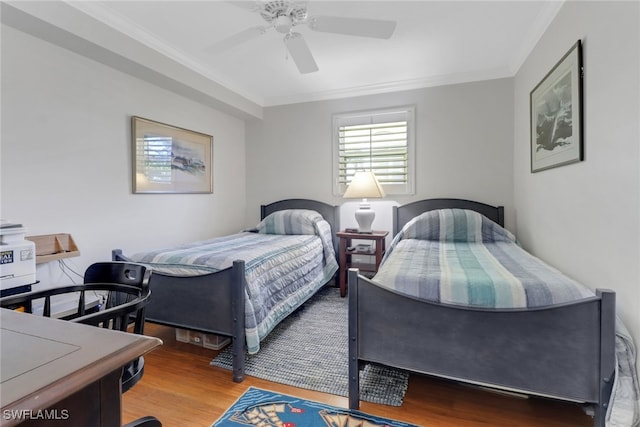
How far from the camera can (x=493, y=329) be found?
1.45 metres

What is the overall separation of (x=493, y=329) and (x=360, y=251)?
2.17 metres

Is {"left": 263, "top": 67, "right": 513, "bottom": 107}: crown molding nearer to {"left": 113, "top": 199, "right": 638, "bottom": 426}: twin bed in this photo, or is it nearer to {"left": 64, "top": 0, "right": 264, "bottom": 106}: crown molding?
{"left": 64, "top": 0, "right": 264, "bottom": 106}: crown molding

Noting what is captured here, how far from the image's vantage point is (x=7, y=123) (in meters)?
2.06

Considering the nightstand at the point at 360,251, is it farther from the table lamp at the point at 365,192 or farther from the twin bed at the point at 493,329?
the twin bed at the point at 493,329

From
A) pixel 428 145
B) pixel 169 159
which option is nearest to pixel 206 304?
pixel 169 159

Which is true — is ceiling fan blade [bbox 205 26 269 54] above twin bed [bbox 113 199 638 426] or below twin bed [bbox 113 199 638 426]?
above

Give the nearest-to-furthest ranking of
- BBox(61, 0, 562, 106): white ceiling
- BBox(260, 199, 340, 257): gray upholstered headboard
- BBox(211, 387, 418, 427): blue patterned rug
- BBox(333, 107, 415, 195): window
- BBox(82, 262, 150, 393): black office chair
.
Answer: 1. BBox(82, 262, 150, 393): black office chair
2. BBox(211, 387, 418, 427): blue patterned rug
3. BBox(61, 0, 562, 106): white ceiling
4. BBox(333, 107, 415, 195): window
5. BBox(260, 199, 340, 257): gray upholstered headboard

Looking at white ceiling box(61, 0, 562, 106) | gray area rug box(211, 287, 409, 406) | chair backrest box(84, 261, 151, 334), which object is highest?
white ceiling box(61, 0, 562, 106)

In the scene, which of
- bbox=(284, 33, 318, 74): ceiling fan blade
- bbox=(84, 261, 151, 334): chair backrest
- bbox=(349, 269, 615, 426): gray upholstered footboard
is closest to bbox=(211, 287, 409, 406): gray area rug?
bbox=(349, 269, 615, 426): gray upholstered footboard

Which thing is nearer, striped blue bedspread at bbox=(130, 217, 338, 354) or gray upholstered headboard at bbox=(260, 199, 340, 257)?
striped blue bedspread at bbox=(130, 217, 338, 354)

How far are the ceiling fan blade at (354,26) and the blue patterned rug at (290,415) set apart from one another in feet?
7.11

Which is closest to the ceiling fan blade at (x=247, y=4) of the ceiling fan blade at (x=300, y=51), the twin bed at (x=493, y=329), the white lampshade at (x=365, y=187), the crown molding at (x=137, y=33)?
the ceiling fan blade at (x=300, y=51)

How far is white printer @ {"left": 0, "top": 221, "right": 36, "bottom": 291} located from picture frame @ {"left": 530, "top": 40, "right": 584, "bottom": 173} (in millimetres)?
3308

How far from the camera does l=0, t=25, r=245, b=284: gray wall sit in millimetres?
2109
